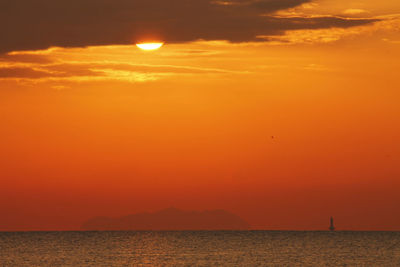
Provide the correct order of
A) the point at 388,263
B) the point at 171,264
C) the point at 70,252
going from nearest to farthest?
the point at 171,264, the point at 388,263, the point at 70,252

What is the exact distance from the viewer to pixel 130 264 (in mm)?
135250

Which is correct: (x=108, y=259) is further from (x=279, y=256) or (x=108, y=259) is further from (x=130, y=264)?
(x=279, y=256)

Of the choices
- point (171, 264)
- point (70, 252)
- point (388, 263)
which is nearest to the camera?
point (171, 264)

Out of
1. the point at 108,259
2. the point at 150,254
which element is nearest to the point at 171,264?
the point at 108,259

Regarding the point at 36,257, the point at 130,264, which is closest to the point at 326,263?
the point at 130,264

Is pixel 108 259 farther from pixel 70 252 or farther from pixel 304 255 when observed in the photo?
pixel 304 255

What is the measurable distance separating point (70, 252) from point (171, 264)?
4290cm

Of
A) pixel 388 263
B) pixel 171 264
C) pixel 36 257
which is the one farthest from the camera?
pixel 36 257

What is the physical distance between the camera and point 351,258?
15462cm

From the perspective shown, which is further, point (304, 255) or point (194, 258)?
→ point (304, 255)

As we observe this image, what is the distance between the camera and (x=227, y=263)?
13500 cm

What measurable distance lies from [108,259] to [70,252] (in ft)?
83.5

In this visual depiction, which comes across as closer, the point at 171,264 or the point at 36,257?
the point at 171,264

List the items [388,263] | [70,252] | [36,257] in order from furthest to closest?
[70,252], [36,257], [388,263]
